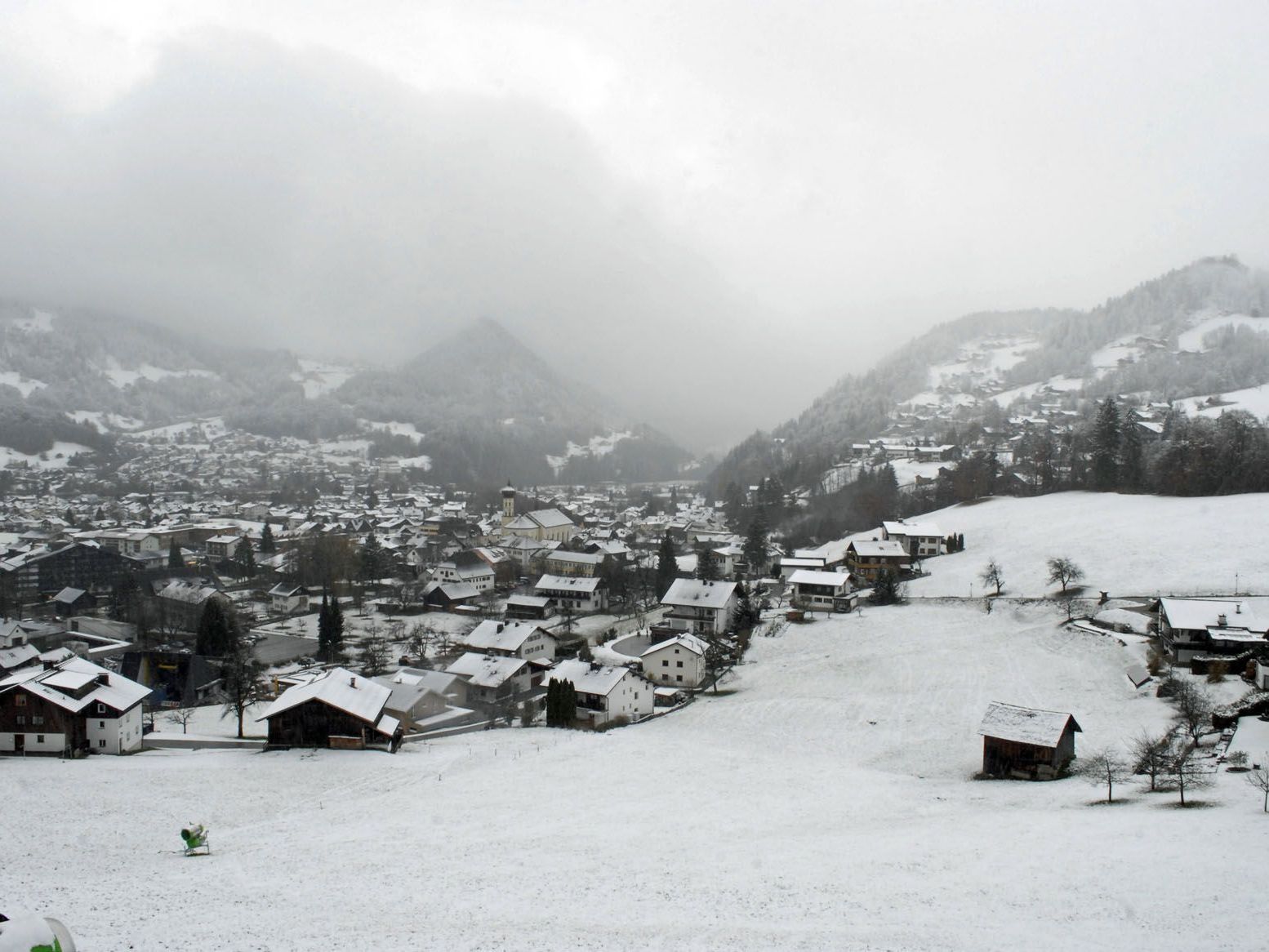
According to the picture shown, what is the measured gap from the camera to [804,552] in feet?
237

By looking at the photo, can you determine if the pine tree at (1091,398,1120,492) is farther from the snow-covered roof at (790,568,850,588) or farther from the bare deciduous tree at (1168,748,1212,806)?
the bare deciduous tree at (1168,748,1212,806)

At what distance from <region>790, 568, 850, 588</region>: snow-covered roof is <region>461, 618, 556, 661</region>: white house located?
762 inches

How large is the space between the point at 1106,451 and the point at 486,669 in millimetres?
62964

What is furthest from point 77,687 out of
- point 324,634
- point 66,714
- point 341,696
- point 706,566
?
point 706,566

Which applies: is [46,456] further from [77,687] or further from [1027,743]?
[1027,743]

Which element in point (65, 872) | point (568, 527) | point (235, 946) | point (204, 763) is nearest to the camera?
point (235, 946)

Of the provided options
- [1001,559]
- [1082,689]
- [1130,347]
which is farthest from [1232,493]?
[1130,347]

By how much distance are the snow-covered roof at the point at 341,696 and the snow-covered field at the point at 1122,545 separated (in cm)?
3860

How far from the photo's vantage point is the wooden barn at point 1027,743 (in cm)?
2609

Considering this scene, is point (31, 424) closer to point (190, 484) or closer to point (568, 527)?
point (190, 484)

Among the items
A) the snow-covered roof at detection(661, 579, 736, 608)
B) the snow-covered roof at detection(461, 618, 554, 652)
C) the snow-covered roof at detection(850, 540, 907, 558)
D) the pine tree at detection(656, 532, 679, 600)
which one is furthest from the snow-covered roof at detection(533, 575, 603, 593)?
the snow-covered roof at detection(850, 540, 907, 558)

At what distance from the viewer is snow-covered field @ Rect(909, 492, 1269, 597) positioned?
47.2 metres

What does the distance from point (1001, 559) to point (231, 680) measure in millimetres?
52272

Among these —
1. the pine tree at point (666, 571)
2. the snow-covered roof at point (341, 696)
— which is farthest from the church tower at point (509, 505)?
the snow-covered roof at point (341, 696)
